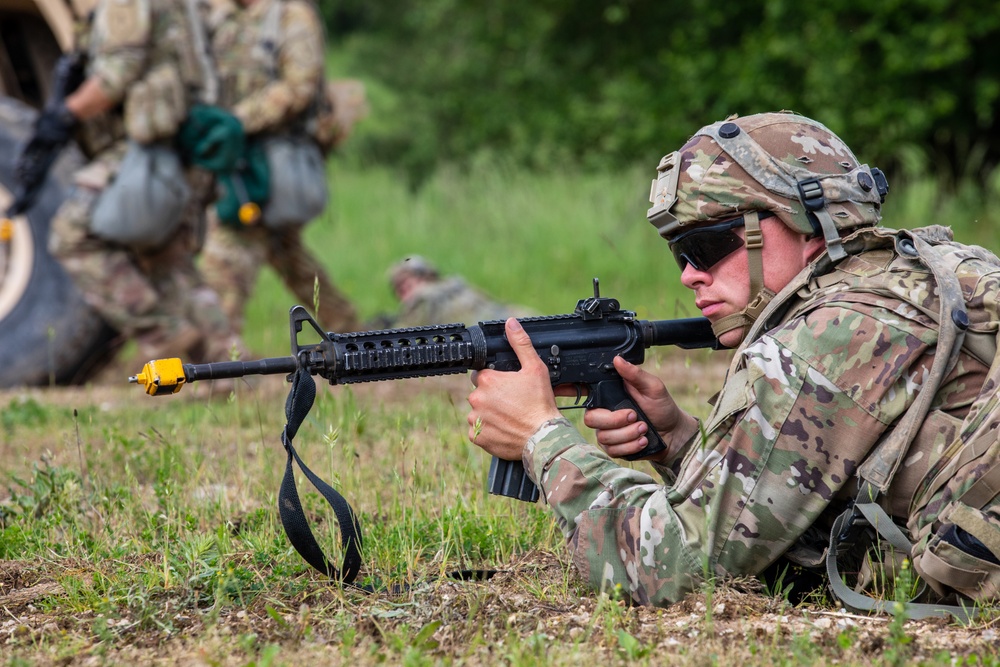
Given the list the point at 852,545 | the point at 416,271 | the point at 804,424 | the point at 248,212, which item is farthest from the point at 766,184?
the point at 416,271

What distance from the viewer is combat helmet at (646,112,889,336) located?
3.02m

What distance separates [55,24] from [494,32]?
32.7 ft

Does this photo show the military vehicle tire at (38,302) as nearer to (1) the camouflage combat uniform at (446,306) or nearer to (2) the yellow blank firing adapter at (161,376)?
(1) the camouflage combat uniform at (446,306)

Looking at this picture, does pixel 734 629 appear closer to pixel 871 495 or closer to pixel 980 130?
pixel 871 495

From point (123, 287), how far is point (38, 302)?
2.45ft

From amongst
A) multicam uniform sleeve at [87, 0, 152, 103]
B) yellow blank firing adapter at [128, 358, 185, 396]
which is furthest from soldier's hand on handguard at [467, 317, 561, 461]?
multicam uniform sleeve at [87, 0, 152, 103]

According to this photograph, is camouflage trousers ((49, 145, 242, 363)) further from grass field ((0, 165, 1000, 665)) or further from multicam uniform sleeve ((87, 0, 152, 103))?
grass field ((0, 165, 1000, 665))

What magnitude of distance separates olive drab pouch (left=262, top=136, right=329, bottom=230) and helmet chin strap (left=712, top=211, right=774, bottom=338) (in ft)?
17.0

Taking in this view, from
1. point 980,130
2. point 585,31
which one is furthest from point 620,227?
point 585,31

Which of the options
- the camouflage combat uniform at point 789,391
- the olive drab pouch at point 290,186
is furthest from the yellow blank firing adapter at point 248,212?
the camouflage combat uniform at point 789,391

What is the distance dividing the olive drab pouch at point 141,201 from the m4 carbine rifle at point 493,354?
4.04 m

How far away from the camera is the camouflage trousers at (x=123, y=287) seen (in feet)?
22.9

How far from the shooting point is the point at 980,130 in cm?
1311

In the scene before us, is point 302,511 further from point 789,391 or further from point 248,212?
point 248,212
